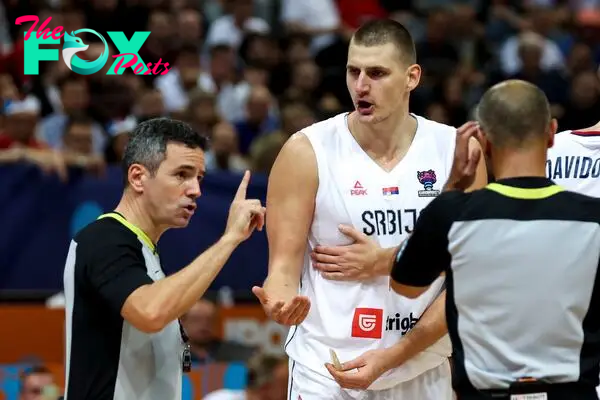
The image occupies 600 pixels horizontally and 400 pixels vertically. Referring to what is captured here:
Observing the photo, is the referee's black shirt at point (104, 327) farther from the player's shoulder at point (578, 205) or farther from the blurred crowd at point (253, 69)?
the blurred crowd at point (253, 69)

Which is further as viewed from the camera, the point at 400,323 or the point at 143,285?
the point at 400,323

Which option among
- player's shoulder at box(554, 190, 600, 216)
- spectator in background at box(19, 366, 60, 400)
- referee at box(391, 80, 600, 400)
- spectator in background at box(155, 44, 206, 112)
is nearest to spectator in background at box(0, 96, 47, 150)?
spectator in background at box(155, 44, 206, 112)

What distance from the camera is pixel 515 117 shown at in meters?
4.88

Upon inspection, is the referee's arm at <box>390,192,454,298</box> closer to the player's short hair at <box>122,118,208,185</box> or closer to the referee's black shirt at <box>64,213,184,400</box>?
the referee's black shirt at <box>64,213,184,400</box>

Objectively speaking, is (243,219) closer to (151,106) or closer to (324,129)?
(324,129)

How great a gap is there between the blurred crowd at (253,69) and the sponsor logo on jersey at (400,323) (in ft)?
18.6

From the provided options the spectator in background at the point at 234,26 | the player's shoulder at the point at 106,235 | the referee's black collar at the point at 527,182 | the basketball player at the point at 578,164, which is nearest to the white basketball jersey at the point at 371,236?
the basketball player at the point at 578,164

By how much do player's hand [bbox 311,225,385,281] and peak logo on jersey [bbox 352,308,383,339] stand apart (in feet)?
0.61

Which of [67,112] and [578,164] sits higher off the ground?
[67,112]

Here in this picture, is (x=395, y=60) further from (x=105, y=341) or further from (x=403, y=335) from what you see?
(x=105, y=341)

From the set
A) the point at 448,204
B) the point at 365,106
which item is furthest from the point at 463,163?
the point at 365,106

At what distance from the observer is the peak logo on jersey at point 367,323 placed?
6.30 m

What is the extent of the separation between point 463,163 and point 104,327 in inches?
74.5

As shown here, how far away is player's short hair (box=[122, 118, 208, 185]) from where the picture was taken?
19.4 feet
